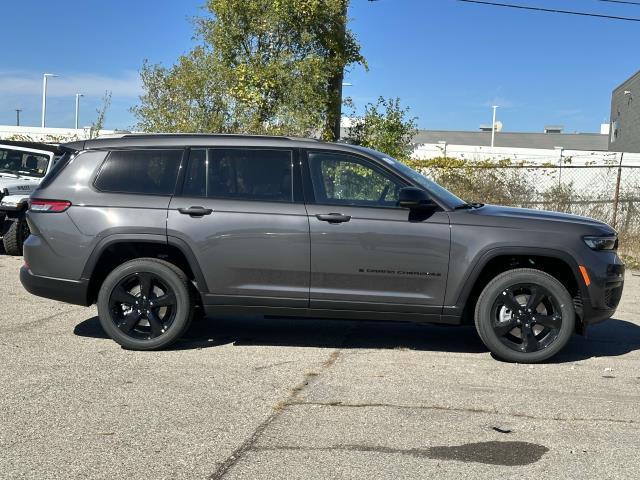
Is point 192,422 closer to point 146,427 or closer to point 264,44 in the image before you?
point 146,427

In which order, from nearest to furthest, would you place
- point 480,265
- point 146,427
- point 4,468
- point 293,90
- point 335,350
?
point 4,468, point 146,427, point 480,265, point 335,350, point 293,90

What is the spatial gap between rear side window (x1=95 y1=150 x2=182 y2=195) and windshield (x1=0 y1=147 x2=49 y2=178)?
7730mm

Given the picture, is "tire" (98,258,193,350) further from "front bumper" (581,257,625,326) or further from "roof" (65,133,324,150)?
"front bumper" (581,257,625,326)

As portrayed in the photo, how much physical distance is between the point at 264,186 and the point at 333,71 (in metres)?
10.7

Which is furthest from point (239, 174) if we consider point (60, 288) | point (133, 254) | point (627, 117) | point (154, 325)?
point (627, 117)

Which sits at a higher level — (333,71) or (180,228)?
(333,71)

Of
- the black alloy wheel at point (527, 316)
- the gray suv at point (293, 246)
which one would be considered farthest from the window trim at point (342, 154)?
the black alloy wheel at point (527, 316)

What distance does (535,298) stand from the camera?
6.59 meters

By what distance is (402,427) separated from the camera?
4934 mm

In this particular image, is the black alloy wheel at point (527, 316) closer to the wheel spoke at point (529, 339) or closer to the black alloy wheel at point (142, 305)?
the wheel spoke at point (529, 339)

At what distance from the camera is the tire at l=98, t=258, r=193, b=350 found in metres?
6.73

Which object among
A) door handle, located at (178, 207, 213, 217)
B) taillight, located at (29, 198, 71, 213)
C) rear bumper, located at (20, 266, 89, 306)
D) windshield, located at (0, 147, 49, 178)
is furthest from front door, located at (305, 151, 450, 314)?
windshield, located at (0, 147, 49, 178)

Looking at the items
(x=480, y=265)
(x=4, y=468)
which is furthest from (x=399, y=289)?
(x=4, y=468)

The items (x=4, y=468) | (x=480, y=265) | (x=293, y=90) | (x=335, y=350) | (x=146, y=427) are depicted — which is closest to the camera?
(x=4, y=468)
